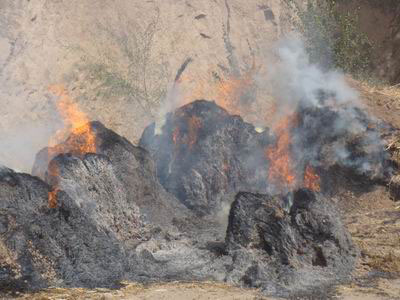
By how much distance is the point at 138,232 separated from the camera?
396 inches

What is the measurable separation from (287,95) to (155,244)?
9.97 m

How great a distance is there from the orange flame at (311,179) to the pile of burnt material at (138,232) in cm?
162

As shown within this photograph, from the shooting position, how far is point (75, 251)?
8.08m

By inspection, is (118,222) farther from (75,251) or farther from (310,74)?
(310,74)

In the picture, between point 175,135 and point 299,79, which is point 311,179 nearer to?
point 175,135

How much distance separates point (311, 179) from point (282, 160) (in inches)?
50.0

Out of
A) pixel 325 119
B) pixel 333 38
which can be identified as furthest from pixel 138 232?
pixel 333 38

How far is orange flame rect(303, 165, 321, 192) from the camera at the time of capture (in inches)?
574

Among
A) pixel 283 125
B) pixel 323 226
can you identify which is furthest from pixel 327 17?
pixel 323 226

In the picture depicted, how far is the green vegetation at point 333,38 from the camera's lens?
18625 millimetres

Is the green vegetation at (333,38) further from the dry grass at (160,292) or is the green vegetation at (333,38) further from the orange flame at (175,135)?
the dry grass at (160,292)

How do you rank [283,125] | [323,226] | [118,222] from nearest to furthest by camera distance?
[323,226] → [118,222] → [283,125]

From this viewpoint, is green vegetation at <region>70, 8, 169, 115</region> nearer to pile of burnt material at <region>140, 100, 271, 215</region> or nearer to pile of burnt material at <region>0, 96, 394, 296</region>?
pile of burnt material at <region>140, 100, 271, 215</region>

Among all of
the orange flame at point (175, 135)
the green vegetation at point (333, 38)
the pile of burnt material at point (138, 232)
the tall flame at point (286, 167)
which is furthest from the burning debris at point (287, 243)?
the green vegetation at point (333, 38)
